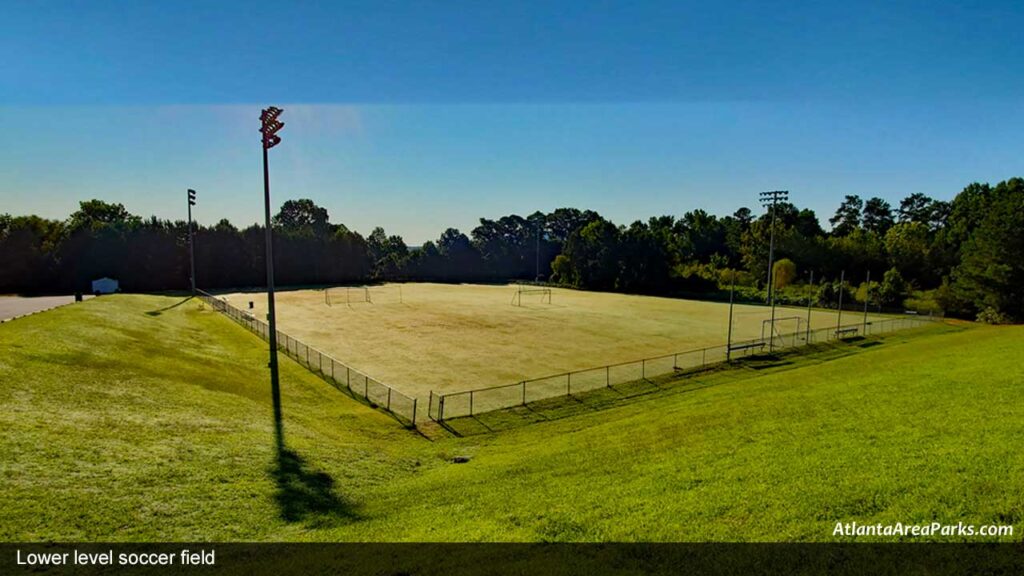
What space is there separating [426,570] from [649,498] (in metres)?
4.56

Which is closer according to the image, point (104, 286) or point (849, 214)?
point (104, 286)

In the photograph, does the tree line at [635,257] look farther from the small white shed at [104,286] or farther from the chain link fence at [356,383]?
the chain link fence at [356,383]

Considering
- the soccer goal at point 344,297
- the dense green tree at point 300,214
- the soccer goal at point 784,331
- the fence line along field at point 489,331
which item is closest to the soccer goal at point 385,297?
the fence line along field at point 489,331

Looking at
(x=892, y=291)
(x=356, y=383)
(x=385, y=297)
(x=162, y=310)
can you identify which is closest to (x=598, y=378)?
(x=356, y=383)

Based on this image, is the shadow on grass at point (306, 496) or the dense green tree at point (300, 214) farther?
the dense green tree at point (300, 214)

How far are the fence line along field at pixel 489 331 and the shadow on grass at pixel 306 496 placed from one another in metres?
11.5

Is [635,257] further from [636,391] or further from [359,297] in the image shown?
[636,391]

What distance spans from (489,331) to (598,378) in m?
18.4

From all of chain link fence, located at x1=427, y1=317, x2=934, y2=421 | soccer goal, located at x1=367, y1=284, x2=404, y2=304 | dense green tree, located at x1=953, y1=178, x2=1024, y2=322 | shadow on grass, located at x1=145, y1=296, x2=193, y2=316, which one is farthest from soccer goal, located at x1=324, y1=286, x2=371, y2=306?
dense green tree, located at x1=953, y1=178, x2=1024, y2=322

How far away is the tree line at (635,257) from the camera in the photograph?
59.4 m

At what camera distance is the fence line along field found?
30856mm

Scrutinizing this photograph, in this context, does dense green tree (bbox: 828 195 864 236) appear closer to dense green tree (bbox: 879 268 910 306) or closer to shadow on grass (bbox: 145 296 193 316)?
dense green tree (bbox: 879 268 910 306)

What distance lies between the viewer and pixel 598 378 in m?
28.3

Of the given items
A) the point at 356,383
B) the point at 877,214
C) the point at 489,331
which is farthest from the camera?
the point at 877,214
